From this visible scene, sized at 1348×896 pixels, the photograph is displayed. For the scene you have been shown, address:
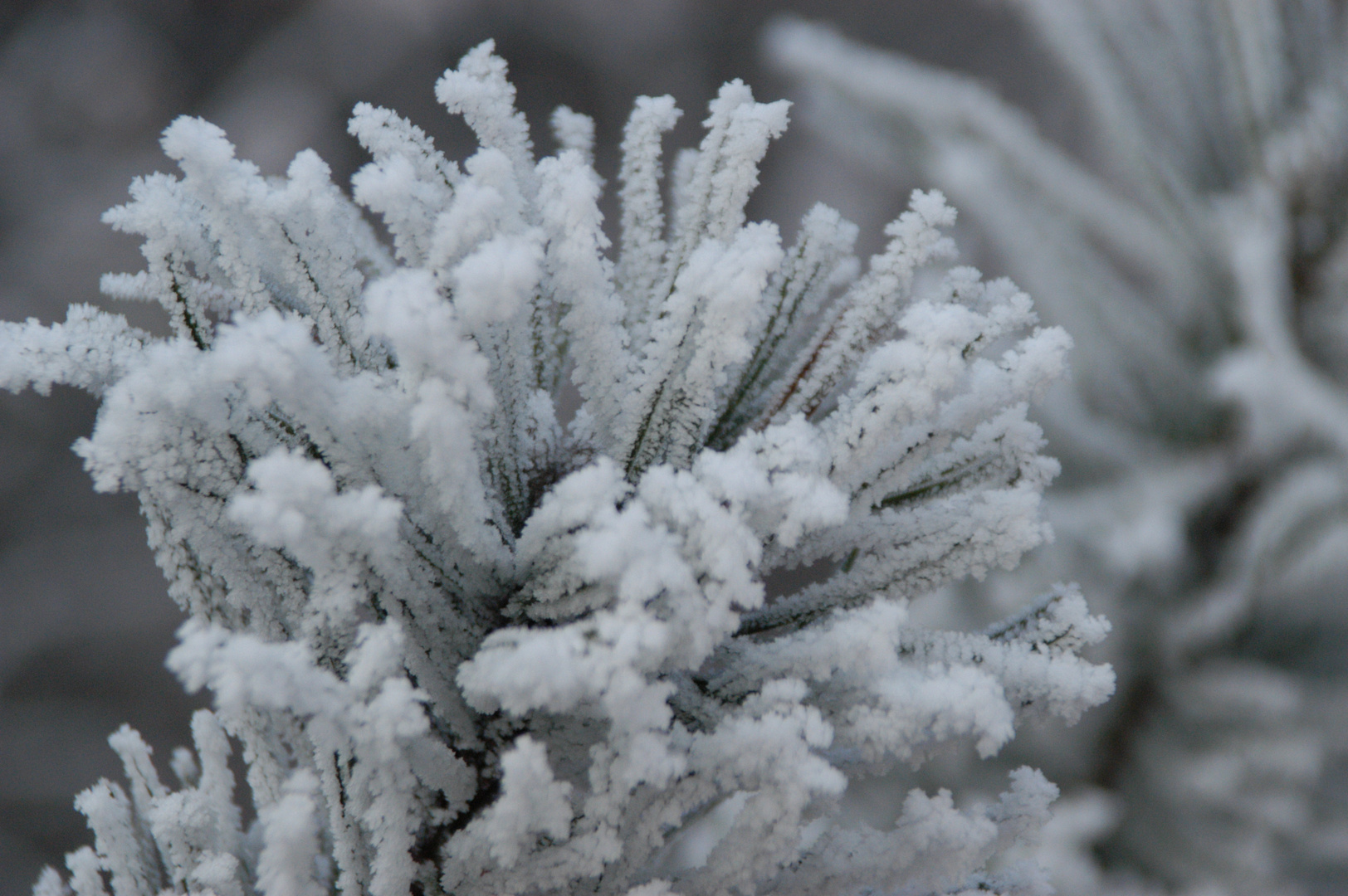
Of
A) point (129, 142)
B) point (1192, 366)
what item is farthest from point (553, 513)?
point (129, 142)

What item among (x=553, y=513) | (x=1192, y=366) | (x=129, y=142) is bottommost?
(x=553, y=513)

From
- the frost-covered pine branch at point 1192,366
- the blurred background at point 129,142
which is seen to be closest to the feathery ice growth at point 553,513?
the frost-covered pine branch at point 1192,366

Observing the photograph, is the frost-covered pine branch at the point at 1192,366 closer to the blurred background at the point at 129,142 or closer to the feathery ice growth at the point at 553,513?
the blurred background at the point at 129,142

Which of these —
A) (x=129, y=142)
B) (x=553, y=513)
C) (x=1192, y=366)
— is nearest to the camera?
(x=553, y=513)

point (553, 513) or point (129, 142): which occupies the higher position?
point (129, 142)

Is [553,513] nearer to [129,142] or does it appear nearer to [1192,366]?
[1192,366]

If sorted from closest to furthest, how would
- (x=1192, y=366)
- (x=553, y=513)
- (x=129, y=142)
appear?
(x=553, y=513), (x=1192, y=366), (x=129, y=142)
